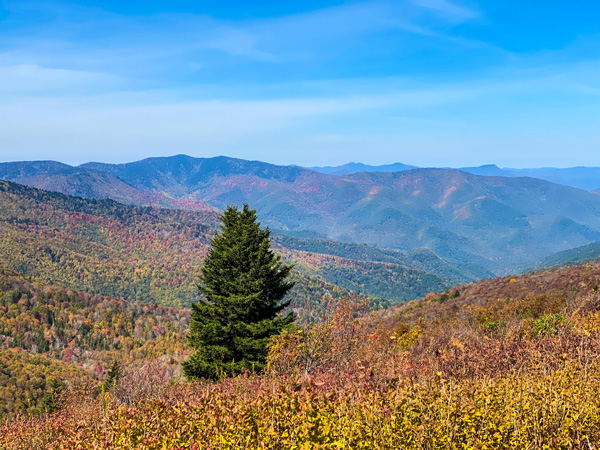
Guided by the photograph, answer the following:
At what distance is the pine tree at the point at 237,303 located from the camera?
22562 millimetres

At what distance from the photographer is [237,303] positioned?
2328 centimetres

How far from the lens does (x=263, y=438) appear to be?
514cm

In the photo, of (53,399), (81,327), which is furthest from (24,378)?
(53,399)

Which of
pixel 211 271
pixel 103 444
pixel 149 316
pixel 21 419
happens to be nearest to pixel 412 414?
pixel 103 444

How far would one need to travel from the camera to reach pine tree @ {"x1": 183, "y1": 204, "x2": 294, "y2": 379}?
2256 centimetres

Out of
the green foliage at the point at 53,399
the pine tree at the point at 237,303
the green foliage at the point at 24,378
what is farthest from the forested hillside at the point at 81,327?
the pine tree at the point at 237,303

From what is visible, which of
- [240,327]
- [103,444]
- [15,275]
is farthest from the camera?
[15,275]

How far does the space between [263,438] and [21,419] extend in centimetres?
722

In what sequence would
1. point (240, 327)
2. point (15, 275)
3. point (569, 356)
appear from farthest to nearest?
point (15, 275) → point (240, 327) → point (569, 356)

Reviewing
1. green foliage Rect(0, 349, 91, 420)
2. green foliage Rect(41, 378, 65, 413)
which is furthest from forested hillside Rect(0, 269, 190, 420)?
green foliage Rect(41, 378, 65, 413)

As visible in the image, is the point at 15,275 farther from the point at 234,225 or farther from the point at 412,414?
the point at 412,414

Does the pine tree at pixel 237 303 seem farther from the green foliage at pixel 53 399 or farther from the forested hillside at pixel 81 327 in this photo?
the forested hillside at pixel 81 327

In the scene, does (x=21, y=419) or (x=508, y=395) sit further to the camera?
(x=21, y=419)

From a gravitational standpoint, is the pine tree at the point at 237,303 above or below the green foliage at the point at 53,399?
above
